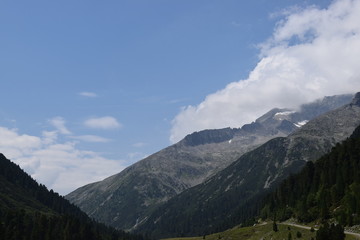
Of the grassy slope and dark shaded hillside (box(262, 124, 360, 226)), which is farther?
dark shaded hillside (box(262, 124, 360, 226))

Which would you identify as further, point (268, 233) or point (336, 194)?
point (336, 194)

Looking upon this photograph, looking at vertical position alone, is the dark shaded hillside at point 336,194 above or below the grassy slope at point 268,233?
above

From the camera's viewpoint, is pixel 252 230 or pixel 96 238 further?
pixel 96 238

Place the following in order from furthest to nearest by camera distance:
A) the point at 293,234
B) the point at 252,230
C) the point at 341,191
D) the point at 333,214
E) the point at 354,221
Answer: the point at 252,230 < the point at 341,191 < the point at 333,214 < the point at 293,234 < the point at 354,221

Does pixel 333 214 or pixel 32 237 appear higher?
pixel 32 237

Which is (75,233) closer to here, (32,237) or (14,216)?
(32,237)

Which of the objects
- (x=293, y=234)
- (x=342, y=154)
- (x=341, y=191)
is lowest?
(x=293, y=234)

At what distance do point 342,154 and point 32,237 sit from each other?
153509mm

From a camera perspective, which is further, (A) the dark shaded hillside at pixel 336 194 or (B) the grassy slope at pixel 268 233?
(A) the dark shaded hillside at pixel 336 194

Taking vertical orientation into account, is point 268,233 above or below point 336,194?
below

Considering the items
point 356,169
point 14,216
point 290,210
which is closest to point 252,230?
point 290,210

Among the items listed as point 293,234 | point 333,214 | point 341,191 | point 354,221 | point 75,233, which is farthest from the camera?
point 75,233

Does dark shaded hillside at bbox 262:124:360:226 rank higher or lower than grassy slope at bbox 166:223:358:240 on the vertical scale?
higher

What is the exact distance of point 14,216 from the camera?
19800cm
